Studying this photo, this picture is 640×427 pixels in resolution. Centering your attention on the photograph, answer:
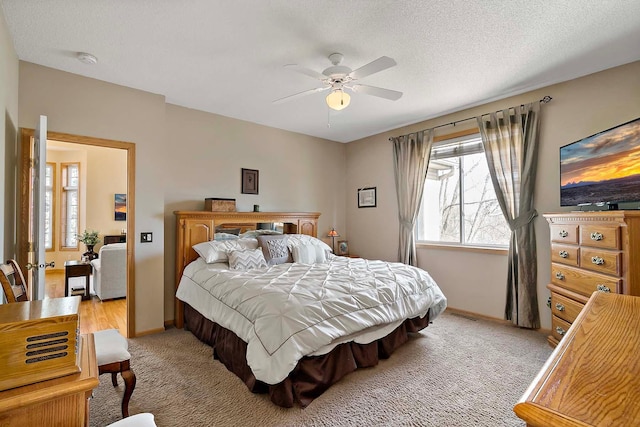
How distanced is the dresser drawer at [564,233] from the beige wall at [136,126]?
13.8 feet

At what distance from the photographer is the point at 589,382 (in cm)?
59

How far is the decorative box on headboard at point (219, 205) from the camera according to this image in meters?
3.94

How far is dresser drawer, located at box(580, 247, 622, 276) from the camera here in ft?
7.43

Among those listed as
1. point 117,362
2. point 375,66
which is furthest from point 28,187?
point 375,66

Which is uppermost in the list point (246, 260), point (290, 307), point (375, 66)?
point (375, 66)

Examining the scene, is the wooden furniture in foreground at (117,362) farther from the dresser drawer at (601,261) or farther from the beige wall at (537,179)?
the beige wall at (537,179)

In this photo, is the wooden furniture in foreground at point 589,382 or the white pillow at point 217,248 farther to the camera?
the white pillow at point 217,248

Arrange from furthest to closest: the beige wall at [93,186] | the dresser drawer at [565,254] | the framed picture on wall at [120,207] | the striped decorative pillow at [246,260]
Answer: the framed picture on wall at [120,207] < the beige wall at [93,186] < the striped decorative pillow at [246,260] < the dresser drawer at [565,254]

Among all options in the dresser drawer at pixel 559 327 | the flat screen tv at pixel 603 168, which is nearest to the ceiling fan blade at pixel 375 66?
the flat screen tv at pixel 603 168

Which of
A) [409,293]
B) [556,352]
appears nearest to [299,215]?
[409,293]

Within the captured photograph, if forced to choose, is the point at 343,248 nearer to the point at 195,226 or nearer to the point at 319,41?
the point at 195,226

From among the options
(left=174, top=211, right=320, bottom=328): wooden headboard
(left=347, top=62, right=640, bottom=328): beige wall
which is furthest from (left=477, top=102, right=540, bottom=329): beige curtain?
(left=174, top=211, right=320, bottom=328): wooden headboard

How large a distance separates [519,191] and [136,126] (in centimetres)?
446

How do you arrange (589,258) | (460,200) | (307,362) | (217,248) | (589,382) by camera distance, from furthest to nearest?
(460,200), (217,248), (589,258), (307,362), (589,382)
